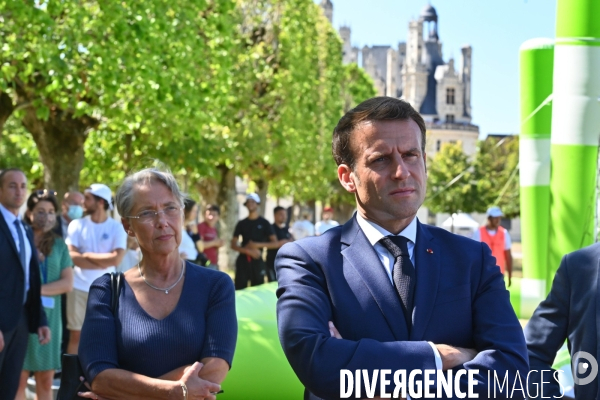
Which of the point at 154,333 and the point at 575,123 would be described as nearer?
the point at 154,333

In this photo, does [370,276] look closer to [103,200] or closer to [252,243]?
[103,200]

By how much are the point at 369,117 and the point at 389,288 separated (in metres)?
0.54

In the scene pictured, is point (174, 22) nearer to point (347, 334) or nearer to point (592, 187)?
point (592, 187)

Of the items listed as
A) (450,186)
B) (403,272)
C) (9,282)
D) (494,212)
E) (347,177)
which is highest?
(347,177)

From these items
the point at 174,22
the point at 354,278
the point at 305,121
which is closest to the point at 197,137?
the point at 174,22

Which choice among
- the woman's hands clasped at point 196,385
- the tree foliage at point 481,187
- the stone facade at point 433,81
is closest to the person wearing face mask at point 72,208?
the woman's hands clasped at point 196,385

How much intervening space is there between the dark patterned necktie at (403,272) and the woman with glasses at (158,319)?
998 mm

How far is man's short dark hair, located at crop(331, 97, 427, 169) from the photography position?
2992 millimetres

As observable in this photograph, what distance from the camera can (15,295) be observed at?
5895 millimetres

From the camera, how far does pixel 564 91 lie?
731cm

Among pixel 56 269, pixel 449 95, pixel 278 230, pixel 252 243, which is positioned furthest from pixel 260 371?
pixel 449 95

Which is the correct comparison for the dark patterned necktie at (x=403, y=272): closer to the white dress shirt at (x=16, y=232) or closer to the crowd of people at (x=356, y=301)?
the crowd of people at (x=356, y=301)

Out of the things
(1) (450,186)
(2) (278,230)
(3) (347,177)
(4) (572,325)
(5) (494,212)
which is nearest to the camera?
(3) (347,177)

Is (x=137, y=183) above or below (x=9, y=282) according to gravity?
above
